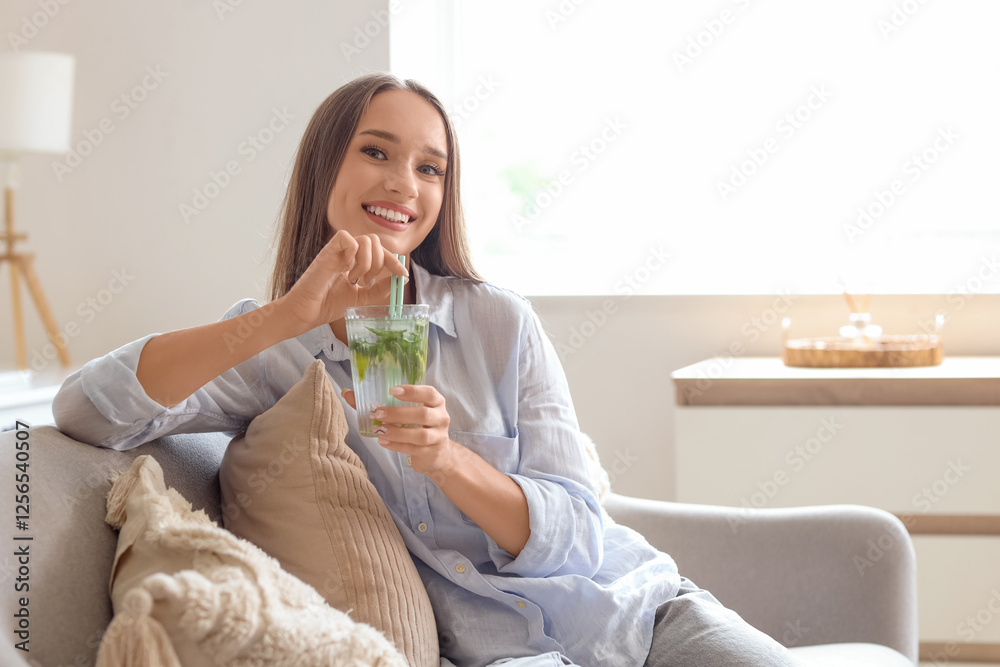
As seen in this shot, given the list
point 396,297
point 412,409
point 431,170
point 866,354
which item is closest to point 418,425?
point 412,409

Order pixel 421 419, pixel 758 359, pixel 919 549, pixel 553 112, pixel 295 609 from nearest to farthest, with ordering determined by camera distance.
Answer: pixel 295 609 → pixel 421 419 → pixel 919 549 → pixel 758 359 → pixel 553 112

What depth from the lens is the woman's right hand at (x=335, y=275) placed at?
1.14 m


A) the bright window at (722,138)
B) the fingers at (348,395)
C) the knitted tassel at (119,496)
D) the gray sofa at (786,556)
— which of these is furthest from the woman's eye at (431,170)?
the bright window at (722,138)

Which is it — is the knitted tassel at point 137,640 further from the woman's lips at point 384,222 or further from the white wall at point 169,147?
the white wall at point 169,147

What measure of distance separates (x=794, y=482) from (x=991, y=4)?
1.52 metres

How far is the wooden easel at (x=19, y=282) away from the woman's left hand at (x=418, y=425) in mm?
2071

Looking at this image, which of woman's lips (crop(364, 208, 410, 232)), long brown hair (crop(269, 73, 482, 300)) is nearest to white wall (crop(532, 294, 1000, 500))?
long brown hair (crop(269, 73, 482, 300))

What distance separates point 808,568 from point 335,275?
1006mm

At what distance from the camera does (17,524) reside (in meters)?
0.96

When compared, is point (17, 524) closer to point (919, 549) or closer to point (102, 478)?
point (102, 478)

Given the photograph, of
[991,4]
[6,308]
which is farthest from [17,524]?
[991,4]

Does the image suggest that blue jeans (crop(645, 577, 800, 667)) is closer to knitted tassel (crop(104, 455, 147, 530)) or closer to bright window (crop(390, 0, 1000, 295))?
knitted tassel (crop(104, 455, 147, 530))

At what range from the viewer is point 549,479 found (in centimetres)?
125

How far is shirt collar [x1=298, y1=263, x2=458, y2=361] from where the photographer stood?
1.31 m
